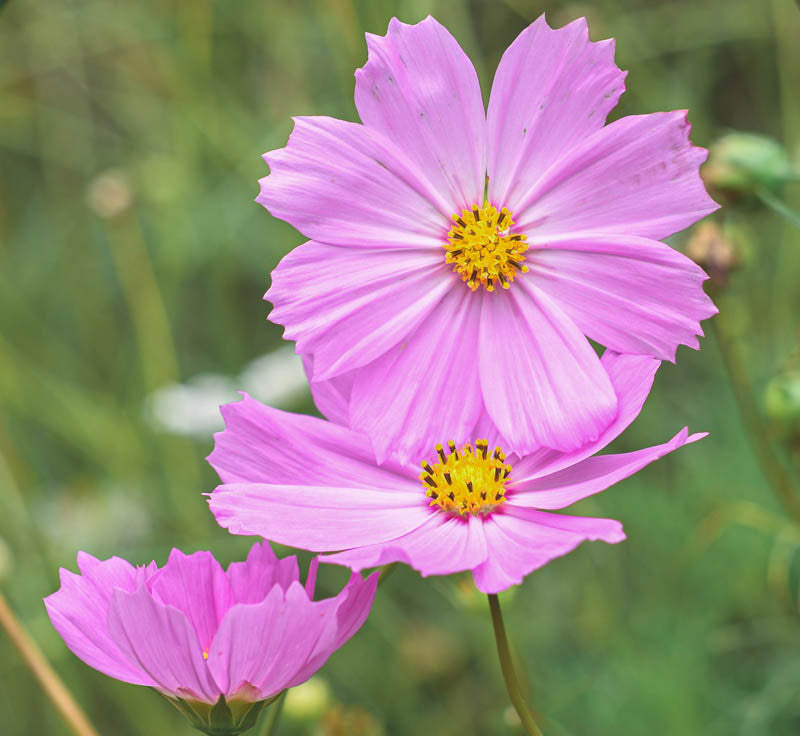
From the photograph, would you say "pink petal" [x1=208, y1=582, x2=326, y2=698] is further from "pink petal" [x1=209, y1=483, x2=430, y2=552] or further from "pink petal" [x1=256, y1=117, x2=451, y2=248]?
"pink petal" [x1=256, y1=117, x2=451, y2=248]

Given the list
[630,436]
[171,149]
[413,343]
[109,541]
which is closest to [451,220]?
[413,343]

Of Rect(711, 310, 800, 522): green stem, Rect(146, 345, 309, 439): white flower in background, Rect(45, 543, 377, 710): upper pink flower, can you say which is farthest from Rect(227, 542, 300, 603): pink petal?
Rect(146, 345, 309, 439): white flower in background

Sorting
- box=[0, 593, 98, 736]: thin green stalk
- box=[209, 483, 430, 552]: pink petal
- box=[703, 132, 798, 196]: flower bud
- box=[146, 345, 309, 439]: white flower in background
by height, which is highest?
box=[146, 345, 309, 439]: white flower in background

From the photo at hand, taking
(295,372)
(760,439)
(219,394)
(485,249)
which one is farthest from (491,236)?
(219,394)

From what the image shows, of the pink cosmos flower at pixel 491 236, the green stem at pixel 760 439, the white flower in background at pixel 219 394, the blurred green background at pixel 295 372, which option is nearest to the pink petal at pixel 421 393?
the pink cosmos flower at pixel 491 236

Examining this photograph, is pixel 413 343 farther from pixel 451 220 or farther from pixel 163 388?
pixel 163 388

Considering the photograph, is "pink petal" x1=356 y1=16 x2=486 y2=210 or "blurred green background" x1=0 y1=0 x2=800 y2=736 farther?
"blurred green background" x1=0 y1=0 x2=800 y2=736

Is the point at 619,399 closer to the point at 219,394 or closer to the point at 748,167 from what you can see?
the point at 748,167
